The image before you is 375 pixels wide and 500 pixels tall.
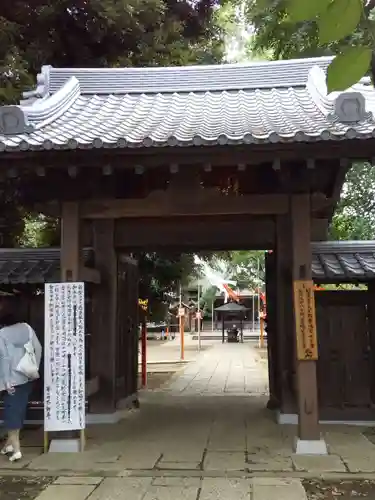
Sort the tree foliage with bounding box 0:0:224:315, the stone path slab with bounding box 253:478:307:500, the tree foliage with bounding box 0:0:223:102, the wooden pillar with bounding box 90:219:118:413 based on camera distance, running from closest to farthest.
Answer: the stone path slab with bounding box 253:478:307:500 → the wooden pillar with bounding box 90:219:118:413 → the tree foliage with bounding box 0:0:223:102 → the tree foliage with bounding box 0:0:224:315

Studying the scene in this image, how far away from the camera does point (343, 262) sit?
808 cm

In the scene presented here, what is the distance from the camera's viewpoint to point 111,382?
7.93m

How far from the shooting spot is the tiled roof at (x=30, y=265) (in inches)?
305

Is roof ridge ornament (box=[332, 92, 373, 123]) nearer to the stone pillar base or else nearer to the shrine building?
the shrine building

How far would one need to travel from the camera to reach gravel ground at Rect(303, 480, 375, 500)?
4807 mm

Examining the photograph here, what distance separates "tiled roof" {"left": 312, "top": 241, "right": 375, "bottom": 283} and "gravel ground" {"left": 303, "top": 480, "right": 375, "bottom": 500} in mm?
3111

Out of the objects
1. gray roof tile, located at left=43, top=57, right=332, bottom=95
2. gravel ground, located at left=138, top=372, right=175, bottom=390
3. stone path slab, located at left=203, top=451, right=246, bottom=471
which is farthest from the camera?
gravel ground, located at left=138, top=372, right=175, bottom=390

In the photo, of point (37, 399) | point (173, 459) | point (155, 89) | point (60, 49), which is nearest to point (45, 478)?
point (173, 459)

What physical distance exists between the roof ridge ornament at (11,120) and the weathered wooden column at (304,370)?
327 centimetres

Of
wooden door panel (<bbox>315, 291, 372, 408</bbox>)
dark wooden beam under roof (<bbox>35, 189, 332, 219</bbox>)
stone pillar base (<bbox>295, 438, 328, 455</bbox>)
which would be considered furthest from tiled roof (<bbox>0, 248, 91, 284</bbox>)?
stone pillar base (<bbox>295, 438, 328, 455</bbox>)

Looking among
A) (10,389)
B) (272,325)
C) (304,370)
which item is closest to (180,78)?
(272,325)

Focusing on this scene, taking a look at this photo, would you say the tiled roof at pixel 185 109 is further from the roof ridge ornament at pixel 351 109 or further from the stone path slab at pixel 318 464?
the stone path slab at pixel 318 464

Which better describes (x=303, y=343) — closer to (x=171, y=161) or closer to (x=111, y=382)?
(x=171, y=161)

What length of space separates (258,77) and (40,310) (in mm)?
5473
